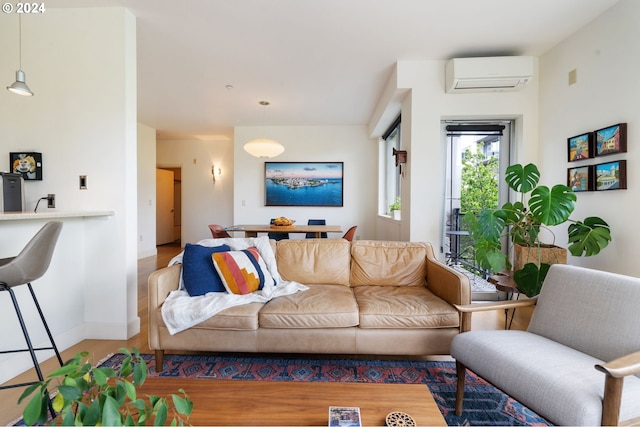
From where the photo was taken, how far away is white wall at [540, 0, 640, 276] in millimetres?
2104

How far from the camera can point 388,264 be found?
7.88 ft

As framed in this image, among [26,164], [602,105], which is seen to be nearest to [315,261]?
[26,164]

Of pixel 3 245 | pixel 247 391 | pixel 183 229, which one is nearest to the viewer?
pixel 247 391

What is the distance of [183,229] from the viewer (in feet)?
21.5

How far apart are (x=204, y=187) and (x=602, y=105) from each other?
651 centimetres

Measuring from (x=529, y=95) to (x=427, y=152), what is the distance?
4.06ft

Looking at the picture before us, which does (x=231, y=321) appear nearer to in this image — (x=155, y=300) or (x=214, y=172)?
(x=155, y=300)

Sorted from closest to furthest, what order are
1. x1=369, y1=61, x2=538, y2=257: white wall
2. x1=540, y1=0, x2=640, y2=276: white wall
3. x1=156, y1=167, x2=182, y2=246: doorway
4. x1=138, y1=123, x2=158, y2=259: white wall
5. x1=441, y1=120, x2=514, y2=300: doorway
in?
1. x1=540, y1=0, x2=640, y2=276: white wall
2. x1=369, y1=61, x2=538, y2=257: white wall
3. x1=441, y1=120, x2=514, y2=300: doorway
4. x1=138, y1=123, x2=158, y2=259: white wall
5. x1=156, y1=167, x2=182, y2=246: doorway

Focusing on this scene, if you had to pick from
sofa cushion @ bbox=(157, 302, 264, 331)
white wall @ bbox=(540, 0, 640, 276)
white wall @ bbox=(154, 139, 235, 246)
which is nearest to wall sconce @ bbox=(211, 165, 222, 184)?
white wall @ bbox=(154, 139, 235, 246)

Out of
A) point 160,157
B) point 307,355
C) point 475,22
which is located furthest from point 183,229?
point 475,22

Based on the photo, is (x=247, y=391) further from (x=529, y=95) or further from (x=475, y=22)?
(x=529, y=95)

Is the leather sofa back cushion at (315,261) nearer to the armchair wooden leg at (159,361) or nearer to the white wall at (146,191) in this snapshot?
the armchair wooden leg at (159,361)

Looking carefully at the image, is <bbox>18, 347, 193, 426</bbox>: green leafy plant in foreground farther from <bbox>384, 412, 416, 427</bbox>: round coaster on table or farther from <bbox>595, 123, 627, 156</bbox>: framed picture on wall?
<bbox>595, 123, 627, 156</bbox>: framed picture on wall

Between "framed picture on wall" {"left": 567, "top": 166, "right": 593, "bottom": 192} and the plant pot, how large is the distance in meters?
0.57
